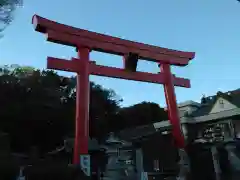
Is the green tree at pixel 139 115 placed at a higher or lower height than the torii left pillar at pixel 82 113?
higher

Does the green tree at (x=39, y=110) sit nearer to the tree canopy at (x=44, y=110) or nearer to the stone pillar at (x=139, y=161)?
the tree canopy at (x=44, y=110)

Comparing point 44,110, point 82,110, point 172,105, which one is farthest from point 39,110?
point 82,110

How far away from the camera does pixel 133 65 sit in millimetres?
14719

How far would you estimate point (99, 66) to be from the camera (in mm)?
13672

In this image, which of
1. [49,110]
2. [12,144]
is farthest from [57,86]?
[12,144]

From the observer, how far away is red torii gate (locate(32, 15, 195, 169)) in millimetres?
12078

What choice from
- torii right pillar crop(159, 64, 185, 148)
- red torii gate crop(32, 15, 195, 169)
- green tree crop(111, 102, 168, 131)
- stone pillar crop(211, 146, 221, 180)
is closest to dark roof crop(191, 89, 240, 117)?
stone pillar crop(211, 146, 221, 180)

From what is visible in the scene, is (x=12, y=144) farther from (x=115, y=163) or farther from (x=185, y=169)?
(x=185, y=169)

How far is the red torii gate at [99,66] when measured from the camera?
1208 cm

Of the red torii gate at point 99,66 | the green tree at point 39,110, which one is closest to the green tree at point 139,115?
the green tree at point 39,110

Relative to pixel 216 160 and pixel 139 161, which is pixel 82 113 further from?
pixel 216 160

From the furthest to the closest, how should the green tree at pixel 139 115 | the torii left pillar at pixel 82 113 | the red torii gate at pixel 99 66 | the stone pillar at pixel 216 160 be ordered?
the green tree at pixel 139 115
the stone pillar at pixel 216 160
the red torii gate at pixel 99 66
the torii left pillar at pixel 82 113

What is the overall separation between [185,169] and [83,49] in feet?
26.2

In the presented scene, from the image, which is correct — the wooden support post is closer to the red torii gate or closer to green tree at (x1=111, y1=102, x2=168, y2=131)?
the red torii gate
